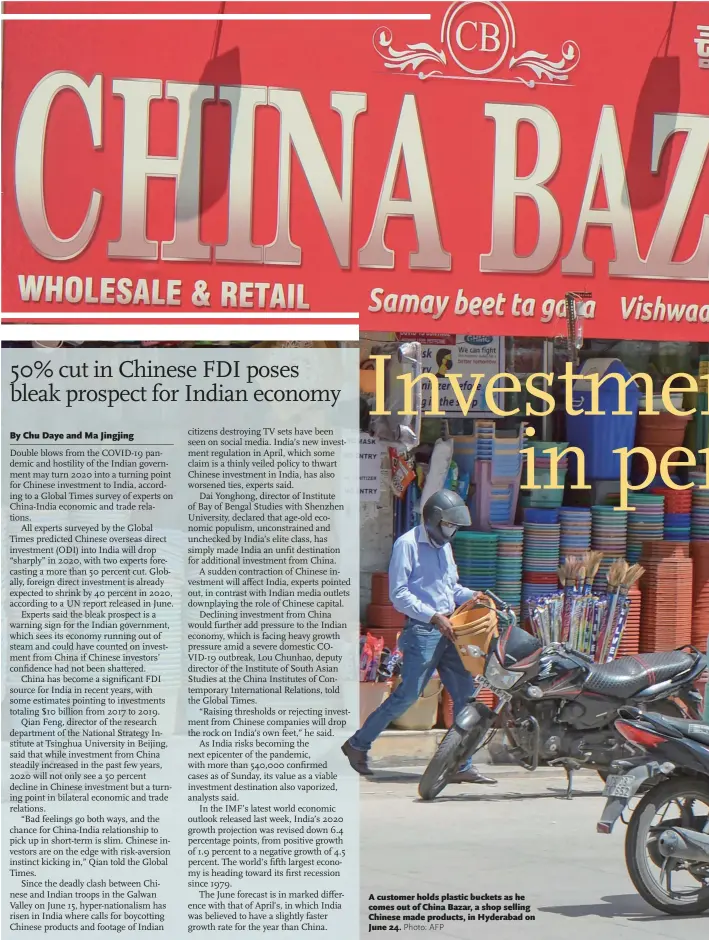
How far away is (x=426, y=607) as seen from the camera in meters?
6.09

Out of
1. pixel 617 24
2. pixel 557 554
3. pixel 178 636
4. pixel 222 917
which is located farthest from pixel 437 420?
pixel 222 917

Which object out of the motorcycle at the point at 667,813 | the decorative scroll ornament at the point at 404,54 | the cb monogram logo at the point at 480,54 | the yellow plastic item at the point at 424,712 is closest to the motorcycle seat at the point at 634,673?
the motorcycle at the point at 667,813

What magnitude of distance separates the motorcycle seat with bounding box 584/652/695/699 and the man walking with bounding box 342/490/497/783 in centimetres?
71

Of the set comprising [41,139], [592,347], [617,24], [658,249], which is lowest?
[592,347]

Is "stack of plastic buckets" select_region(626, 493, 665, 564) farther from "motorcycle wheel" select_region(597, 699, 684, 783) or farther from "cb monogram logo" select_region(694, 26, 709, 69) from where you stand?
"cb monogram logo" select_region(694, 26, 709, 69)

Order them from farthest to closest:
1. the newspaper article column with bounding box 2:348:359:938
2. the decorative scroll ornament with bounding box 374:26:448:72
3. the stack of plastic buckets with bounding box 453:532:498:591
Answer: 1. the stack of plastic buckets with bounding box 453:532:498:591
2. the decorative scroll ornament with bounding box 374:26:448:72
3. the newspaper article column with bounding box 2:348:359:938

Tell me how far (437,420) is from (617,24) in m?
1.96

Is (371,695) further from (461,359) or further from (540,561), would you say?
(461,359)

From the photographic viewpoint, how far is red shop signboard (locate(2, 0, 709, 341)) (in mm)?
5645

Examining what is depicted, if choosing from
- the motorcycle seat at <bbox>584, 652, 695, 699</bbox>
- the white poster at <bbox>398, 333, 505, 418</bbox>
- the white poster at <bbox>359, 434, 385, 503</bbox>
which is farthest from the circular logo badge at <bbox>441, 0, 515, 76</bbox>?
the motorcycle seat at <bbox>584, 652, 695, 699</bbox>

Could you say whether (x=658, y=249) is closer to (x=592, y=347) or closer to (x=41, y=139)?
(x=592, y=347)

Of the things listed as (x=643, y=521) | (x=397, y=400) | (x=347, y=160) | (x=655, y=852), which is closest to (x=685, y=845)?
(x=655, y=852)

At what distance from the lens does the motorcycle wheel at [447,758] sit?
603 cm

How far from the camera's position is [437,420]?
20.4 ft
